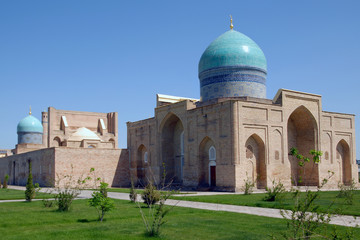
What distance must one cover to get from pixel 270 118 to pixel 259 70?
4015 millimetres

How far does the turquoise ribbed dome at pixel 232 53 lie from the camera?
2297cm

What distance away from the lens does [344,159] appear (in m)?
25.1

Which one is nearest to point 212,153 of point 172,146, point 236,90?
point 236,90

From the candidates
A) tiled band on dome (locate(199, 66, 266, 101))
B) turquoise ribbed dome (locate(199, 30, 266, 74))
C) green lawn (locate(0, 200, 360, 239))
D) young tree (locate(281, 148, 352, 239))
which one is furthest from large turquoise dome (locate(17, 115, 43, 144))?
young tree (locate(281, 148, 352, 239))

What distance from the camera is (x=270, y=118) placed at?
67.6ft

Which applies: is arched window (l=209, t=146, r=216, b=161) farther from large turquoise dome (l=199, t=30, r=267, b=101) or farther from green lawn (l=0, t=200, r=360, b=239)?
green lawn (l=0, t=200, r=360, b=239)

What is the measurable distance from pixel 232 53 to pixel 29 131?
22.3 m

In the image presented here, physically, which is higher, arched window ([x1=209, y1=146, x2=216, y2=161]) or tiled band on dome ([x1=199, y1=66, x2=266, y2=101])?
tiled band on dome ([x1=199, y1=66, x2=266, y2=101])

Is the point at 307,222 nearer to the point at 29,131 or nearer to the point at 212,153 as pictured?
the point at 212,153

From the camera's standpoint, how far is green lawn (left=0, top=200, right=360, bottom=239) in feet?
23.9

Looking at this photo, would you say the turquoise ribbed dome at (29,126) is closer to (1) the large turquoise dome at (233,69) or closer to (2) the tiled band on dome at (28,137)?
(2) the tiled band on dome at (28,137)

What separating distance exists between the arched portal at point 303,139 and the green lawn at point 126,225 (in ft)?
44.2

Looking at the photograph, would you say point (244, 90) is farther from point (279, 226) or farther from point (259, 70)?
point (279, 226)

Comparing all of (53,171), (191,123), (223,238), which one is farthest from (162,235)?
(53,171)
